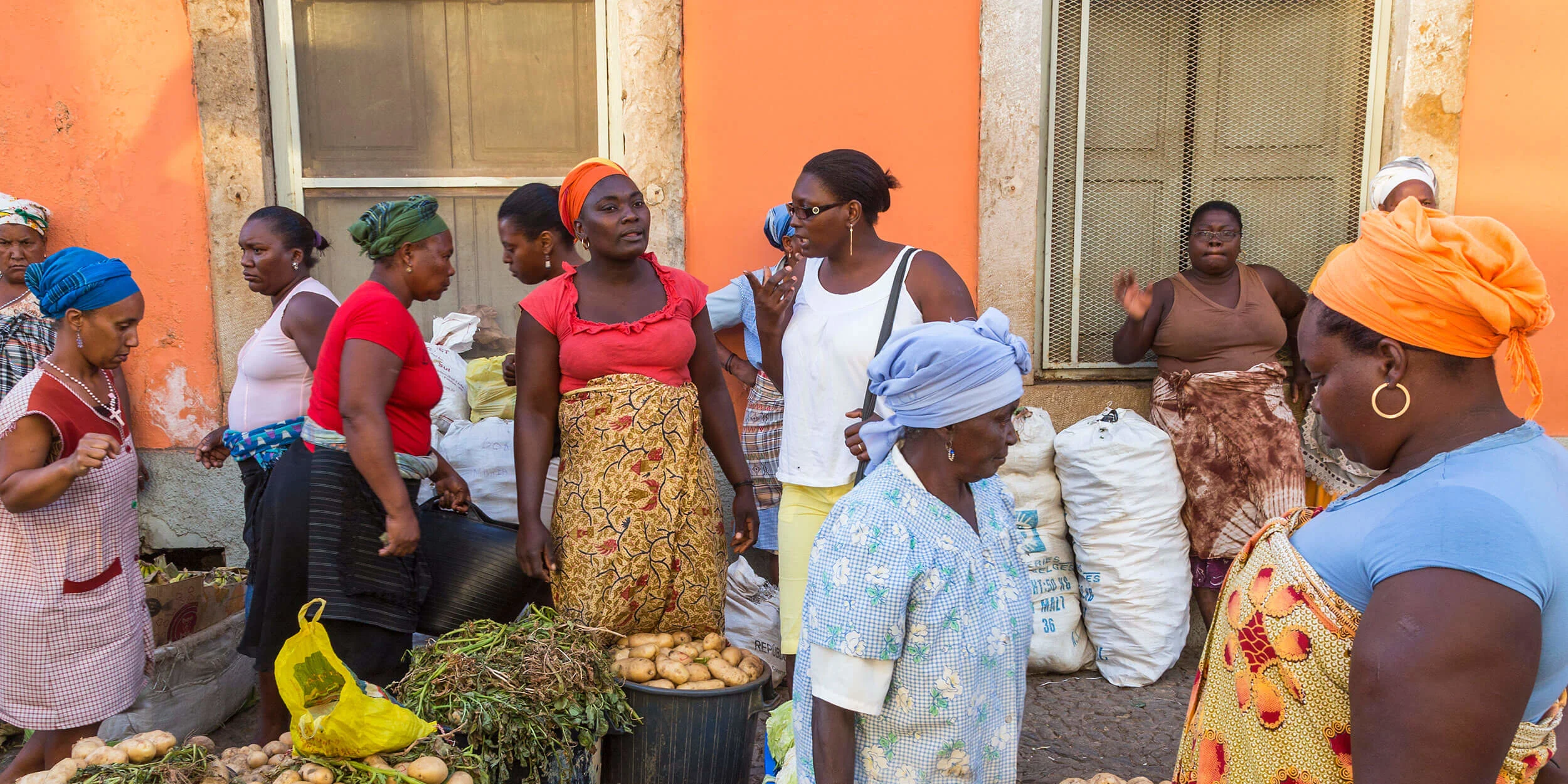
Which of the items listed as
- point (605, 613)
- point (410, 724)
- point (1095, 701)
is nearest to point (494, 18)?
point (605, 613)

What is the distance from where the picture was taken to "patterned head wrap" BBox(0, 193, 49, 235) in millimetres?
4523

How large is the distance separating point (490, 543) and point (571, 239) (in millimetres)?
1265

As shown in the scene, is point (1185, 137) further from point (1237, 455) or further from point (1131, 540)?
point (1131, 540)

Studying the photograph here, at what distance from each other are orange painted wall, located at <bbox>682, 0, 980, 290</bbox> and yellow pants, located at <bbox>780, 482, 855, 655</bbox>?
171 centimetres

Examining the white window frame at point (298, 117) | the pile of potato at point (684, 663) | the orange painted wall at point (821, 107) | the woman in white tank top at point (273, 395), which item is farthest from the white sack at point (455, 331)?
the pile of potato at point (684, 663)

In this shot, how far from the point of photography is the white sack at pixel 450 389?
4605mm

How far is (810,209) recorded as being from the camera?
11.1 feet

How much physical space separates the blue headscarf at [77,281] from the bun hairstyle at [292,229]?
0.67m

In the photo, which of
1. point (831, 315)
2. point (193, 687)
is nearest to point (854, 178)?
point (831, 315)

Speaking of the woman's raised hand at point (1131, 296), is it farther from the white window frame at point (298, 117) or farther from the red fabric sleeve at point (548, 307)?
the red fabric sleeve at point (548, 307)

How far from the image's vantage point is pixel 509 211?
400 centimetres

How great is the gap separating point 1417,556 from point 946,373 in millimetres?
837

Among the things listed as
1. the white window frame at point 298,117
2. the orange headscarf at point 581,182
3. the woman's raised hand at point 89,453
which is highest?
the white window frame at point 298,117

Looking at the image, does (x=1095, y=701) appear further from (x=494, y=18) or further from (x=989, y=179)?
(x=494, y=18)
